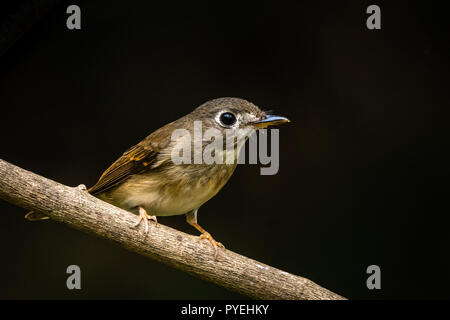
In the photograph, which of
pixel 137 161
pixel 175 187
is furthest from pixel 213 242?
pixel 137 161

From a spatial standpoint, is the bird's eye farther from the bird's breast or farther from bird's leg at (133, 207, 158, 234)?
bird's leg at (133, 207, 158, 234)

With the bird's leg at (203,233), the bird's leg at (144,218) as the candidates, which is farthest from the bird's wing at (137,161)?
the bird's leg at (203,233)

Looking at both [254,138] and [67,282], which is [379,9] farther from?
[67,282]

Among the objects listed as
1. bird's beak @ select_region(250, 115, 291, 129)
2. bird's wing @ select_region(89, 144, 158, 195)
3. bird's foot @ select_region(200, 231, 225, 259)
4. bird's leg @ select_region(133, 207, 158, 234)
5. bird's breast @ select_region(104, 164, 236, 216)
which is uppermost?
bird's beak @ select_region(250, 115, 291, 129)

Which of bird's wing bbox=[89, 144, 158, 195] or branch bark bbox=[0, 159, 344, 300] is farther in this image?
bird's wing bbox=[89, 144, 158, 195]

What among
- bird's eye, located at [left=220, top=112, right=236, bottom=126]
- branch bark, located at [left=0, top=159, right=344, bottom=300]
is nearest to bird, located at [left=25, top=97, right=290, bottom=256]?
bird's eye, located at [left=220, top=112, right=236, bottom=126]

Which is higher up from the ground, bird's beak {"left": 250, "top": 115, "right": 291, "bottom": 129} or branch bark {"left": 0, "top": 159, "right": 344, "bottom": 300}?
bird's beak {"left": 250, "top": 115, "right": 291, "bottom": 129}
